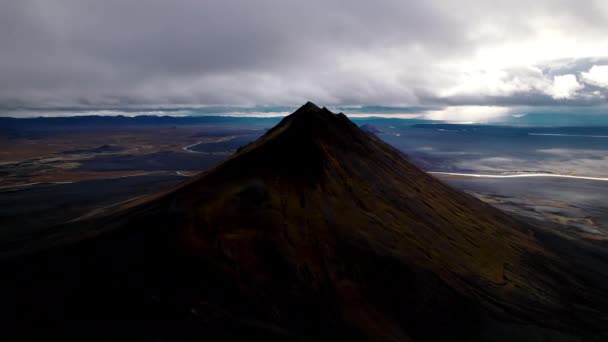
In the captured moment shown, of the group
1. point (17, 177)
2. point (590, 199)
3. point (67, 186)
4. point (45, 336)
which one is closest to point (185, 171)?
point (67, 186)

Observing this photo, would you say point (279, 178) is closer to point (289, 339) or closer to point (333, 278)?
point (333, 278)

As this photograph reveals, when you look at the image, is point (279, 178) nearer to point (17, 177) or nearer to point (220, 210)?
point (220, 210)

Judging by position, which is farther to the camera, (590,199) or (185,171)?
(185,171)

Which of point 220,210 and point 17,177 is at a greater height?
point 220,210

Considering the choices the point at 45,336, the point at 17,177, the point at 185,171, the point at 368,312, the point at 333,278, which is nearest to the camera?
the point at 45,336

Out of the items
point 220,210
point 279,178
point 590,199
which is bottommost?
point 590,199

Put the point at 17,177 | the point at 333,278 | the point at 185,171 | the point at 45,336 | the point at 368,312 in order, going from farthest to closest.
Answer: the point at 185,171 → the point at 17,177 → the point at 333,278 → the point at 368,312 → the point at 45,336
